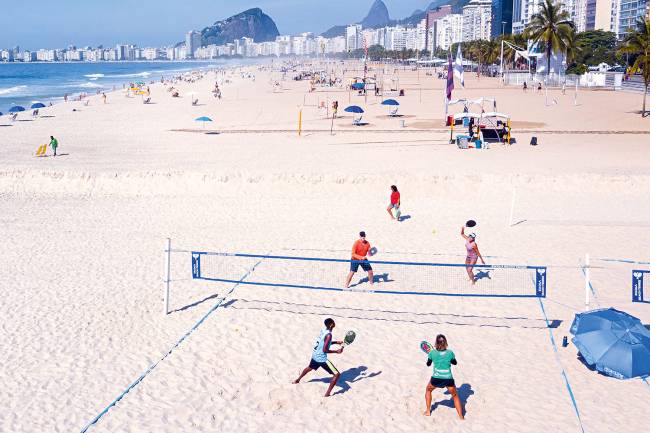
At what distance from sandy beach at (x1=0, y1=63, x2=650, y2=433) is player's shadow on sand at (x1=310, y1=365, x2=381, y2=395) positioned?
32 millimetres

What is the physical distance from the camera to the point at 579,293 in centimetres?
1167

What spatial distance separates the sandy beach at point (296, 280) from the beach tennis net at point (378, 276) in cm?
14

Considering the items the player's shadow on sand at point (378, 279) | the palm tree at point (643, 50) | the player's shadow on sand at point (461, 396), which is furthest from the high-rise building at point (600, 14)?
the player's shadow on sand at point (461, 396)

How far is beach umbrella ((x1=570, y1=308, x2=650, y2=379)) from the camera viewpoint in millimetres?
8102

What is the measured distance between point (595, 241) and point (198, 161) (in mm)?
14714

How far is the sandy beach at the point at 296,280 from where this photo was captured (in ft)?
26.3

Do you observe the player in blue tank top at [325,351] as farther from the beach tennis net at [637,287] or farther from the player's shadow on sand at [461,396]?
the beach tennis net at [637,287]

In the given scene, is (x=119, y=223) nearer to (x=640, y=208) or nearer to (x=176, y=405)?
(x=176, y=405)

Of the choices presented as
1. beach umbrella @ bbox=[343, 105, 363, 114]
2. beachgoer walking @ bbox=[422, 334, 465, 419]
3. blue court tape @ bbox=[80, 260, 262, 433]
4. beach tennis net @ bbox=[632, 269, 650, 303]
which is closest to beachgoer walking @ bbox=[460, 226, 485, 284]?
beach tennis net @ bbox=[632, 269, 650, 303]

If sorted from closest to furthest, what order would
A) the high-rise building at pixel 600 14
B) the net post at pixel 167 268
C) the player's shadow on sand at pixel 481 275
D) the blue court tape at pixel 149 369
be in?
the blue court tape at pixel 149 369, the net post at pixel 167 268, the player's shadow on sand at pixel 481 275, the high-rise building at pixel 600 14

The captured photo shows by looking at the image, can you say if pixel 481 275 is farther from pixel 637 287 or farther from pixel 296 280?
pixel 296 280

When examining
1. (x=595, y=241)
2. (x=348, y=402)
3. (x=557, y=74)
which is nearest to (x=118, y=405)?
(x=348, y=402)

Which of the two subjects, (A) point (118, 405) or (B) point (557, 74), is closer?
(A) point (118, 405)

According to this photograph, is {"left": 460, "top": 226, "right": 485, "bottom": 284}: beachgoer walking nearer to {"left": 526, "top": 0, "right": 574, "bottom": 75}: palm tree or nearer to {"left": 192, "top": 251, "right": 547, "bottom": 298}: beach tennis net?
{"left": 192, "top": 251, "right": 547, "bottom": 298}: beach tennis net
